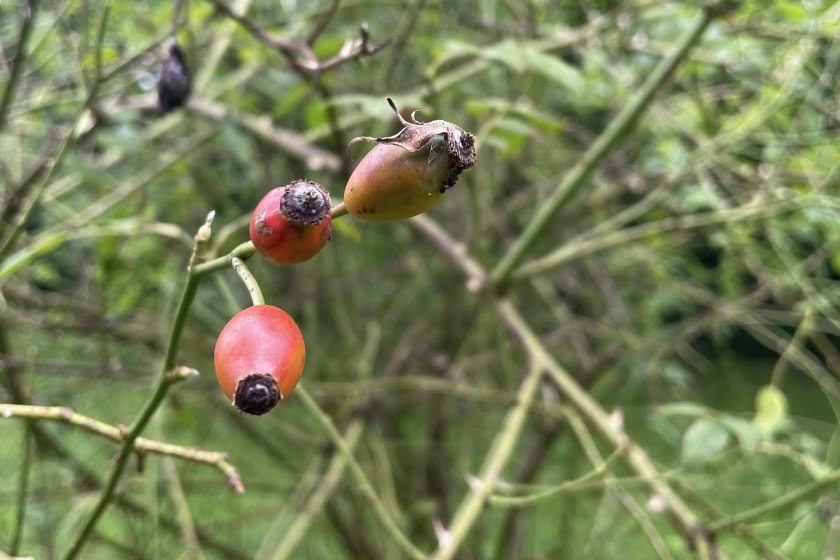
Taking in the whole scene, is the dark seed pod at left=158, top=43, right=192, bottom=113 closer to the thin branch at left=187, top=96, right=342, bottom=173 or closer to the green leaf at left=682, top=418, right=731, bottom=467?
the thin branch at left=187, top=96, right=342, bottom=173

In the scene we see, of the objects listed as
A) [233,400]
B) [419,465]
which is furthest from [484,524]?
[233,400]

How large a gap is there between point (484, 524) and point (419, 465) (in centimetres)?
22

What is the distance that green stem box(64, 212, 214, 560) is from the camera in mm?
414

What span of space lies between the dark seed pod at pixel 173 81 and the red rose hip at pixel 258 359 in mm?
560

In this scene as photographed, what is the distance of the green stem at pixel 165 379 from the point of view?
0.41 meters

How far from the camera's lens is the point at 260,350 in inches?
15.5

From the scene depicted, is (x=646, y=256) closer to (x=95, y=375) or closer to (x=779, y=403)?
(x=779, y=403)

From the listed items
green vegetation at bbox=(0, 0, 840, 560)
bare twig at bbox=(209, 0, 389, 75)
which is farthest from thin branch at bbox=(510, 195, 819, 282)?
bare twig at bbox=(209, 0, 389, 75)

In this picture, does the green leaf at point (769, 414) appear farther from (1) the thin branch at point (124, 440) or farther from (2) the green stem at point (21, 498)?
(2) the green stem at point (21, 498)

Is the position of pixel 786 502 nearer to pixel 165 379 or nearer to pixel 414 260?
pixel 165 379

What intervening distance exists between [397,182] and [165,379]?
19 centimetres

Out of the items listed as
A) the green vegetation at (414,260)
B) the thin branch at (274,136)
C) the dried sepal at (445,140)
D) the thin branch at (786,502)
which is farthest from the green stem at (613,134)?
the dried sepal at (445,140)

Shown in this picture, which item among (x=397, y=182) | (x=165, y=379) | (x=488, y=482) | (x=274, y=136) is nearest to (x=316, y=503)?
(x=488, y=482)

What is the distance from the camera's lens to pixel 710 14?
865mm
